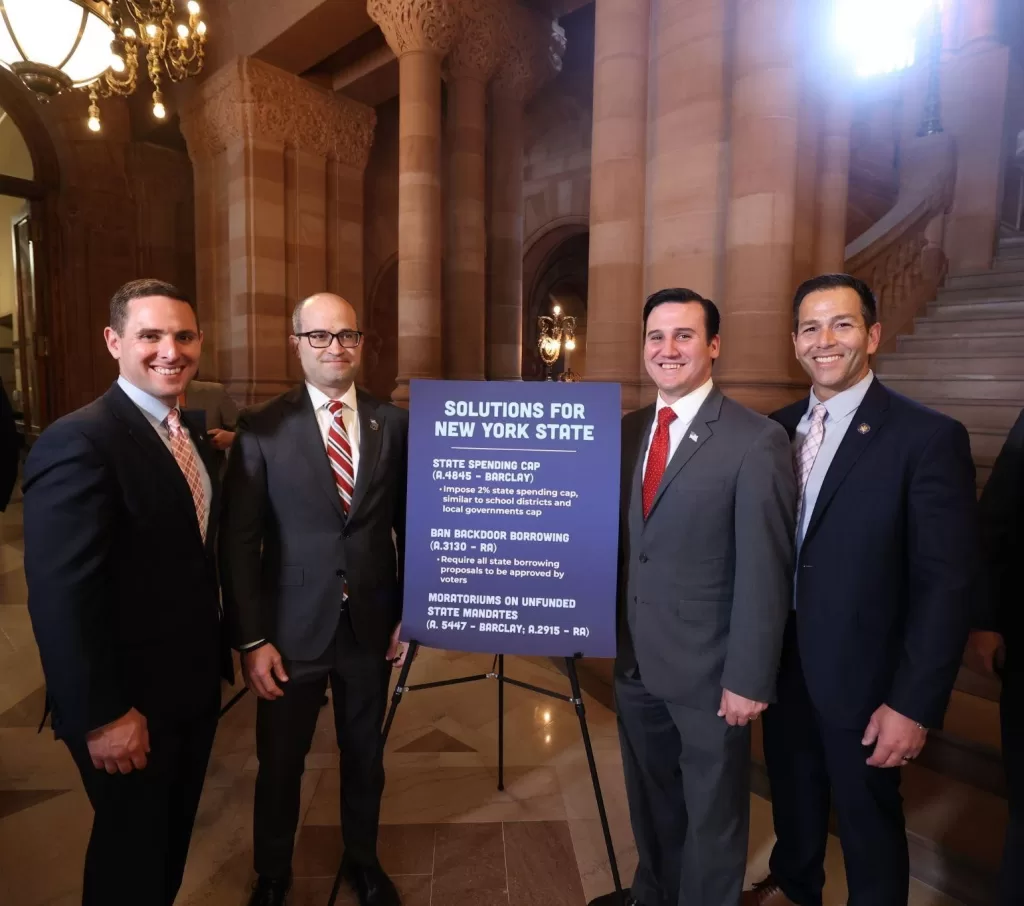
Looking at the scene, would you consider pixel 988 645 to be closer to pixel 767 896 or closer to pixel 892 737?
pixel 892 737

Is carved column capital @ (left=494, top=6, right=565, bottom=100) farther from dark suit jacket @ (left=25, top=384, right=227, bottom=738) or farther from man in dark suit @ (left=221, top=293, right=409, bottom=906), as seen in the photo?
dark suit jacket @ (left=25, top=384, right=227, bottom=738)

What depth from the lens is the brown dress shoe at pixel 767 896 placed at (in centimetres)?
216

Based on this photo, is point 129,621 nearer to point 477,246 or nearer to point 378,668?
point 378,668

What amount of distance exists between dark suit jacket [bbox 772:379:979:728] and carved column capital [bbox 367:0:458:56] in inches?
247

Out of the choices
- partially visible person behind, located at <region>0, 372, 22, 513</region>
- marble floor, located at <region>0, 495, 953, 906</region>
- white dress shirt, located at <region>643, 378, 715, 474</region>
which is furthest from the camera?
partially visible person behind, located at <region>0, 372, 22, 513</region>

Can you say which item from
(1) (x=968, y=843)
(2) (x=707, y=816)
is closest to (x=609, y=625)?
(2) (x=707, y=816)

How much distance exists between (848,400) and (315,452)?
163 centimetres

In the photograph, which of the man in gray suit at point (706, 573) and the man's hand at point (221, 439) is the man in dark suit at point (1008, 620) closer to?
the man in gray suit at point (706, 573)

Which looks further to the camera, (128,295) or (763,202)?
(763,202)

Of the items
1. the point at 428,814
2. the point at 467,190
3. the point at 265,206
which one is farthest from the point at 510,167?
the point at 428,814

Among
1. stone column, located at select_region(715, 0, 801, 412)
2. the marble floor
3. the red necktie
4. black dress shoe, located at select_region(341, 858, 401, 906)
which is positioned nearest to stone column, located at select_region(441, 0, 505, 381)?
stone column, located at select_region(715, 0, 801, 412)

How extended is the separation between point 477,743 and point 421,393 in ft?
7.02

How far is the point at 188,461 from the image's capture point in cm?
183

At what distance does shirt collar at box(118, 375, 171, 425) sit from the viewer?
69.1 inches
